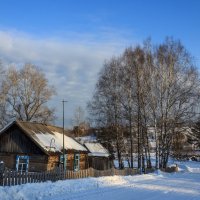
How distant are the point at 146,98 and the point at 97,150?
1182 cm

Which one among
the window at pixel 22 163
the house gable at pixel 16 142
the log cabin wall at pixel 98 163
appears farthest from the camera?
the log cabin wall at pixel 98 163

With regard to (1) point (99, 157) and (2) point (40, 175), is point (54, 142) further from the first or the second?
(2) point (40, 175)

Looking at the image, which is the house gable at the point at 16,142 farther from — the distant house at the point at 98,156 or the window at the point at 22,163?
the distant house at the point at 98,156

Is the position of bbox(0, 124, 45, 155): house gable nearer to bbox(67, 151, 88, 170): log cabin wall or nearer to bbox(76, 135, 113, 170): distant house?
bbox(67, 151, 88, 170): log cabin wall

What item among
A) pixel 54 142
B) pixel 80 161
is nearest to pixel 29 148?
pixel 54 142

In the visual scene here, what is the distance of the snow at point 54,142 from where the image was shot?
107 ft

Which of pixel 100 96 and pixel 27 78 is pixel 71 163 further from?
pixel 27 78

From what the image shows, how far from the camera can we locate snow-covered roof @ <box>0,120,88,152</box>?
3233 centimetres

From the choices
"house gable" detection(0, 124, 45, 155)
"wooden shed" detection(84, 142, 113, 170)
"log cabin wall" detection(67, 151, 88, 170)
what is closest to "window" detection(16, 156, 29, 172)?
"house gable" detection(0, 124, 45, 155)

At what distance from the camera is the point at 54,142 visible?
34.5 metres

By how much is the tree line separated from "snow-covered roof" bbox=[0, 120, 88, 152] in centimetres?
418

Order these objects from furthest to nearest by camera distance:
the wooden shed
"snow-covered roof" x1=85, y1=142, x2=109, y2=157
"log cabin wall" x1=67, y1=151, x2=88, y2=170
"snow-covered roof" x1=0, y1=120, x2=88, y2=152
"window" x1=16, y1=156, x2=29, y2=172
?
"snow-covered roof" x1=85, y1=142, x2=109, y2=157
the wooden shed
"log cabin wall" x1=67, y1=151, x2=88, y2=170
"window" x1=16, y1=156, x2=29, y2=172
"snow-covered roof" x1=0, y1=120, x2=88, y2=152

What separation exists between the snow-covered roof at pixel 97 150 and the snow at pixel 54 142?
6.53m

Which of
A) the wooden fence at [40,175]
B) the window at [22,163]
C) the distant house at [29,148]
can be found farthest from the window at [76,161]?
the wooden fence at [40,175]
